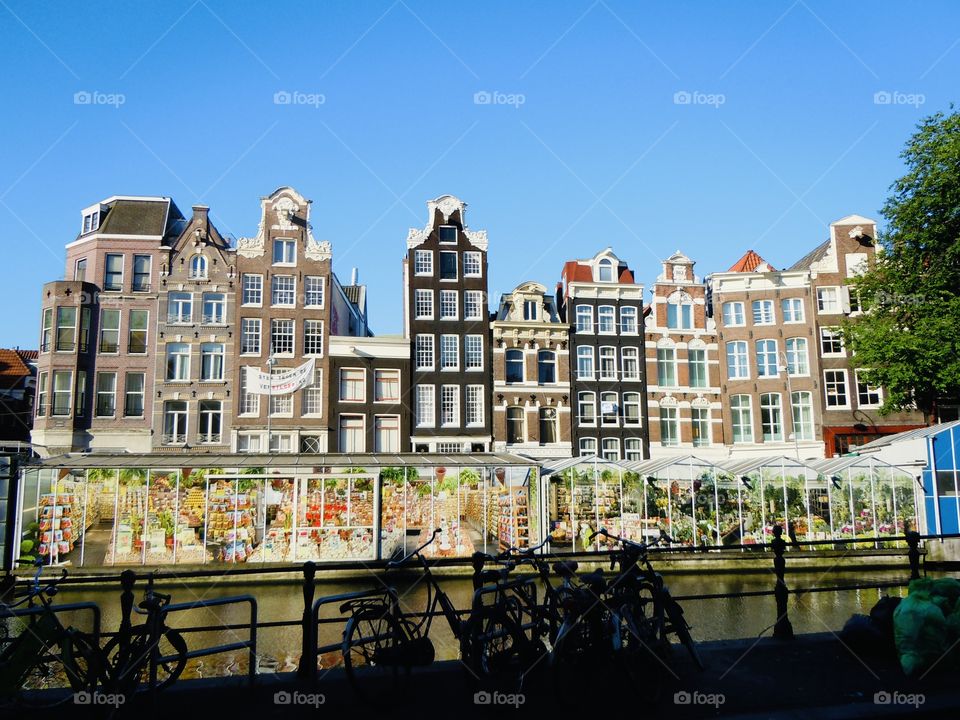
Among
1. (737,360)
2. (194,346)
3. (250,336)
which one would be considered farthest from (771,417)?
(194,346)

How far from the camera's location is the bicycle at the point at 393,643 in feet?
21.7

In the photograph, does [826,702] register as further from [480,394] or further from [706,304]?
[706,304]

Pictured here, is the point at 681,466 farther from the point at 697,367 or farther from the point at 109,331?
the point at 109,331

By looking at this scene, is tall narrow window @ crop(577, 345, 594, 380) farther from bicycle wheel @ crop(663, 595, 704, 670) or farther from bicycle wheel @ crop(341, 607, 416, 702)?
bicycle wheel @ crop(341, 607, 416, 702)

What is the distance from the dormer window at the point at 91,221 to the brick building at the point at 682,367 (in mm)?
27437

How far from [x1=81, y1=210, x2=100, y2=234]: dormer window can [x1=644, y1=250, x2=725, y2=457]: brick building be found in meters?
27.4

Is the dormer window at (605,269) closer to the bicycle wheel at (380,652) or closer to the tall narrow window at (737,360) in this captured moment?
the tall narrow window at (737,360)

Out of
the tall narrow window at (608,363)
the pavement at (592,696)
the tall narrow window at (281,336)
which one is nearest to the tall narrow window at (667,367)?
the tall narrow window at (608,363)

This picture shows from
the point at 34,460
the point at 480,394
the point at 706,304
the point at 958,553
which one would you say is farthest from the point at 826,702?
the point at 706,304

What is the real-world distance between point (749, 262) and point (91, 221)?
1327 inches

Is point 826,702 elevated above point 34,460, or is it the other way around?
point 34,460

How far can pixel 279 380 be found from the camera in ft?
108

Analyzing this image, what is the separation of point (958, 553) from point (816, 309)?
52.5 feet

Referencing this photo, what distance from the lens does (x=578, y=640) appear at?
669 cm
